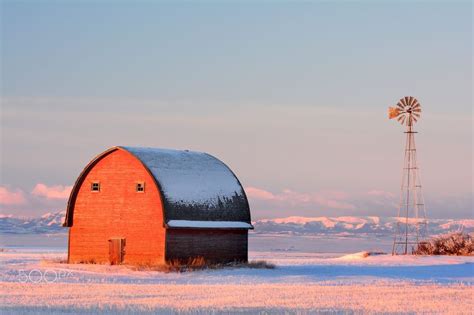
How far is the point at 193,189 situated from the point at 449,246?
2335 cm

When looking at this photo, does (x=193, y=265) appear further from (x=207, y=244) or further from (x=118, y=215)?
(x=118, y=215)

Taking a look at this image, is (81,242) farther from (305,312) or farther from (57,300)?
(305,312)

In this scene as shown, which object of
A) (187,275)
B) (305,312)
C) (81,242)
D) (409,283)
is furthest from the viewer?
(81,242)

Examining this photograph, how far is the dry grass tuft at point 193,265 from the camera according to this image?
172 ft

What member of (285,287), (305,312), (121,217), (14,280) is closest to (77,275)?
(14,280)

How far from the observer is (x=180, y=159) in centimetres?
5844

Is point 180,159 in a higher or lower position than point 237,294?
higher

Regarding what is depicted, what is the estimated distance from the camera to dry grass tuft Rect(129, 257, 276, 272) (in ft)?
172

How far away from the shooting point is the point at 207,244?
5578 cm

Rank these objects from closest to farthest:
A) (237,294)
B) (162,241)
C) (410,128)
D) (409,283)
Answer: (237,294) < (409,283) < (162,241) < (410,128)

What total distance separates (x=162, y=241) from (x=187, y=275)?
→ 3880 mm

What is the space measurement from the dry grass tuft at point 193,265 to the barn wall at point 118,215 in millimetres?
891

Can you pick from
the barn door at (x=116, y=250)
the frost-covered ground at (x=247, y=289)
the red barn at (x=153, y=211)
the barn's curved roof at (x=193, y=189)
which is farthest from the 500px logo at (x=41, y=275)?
the barn's curved roof at (x=193, y=189)

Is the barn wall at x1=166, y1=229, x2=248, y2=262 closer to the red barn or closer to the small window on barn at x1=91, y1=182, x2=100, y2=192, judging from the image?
the red barn
